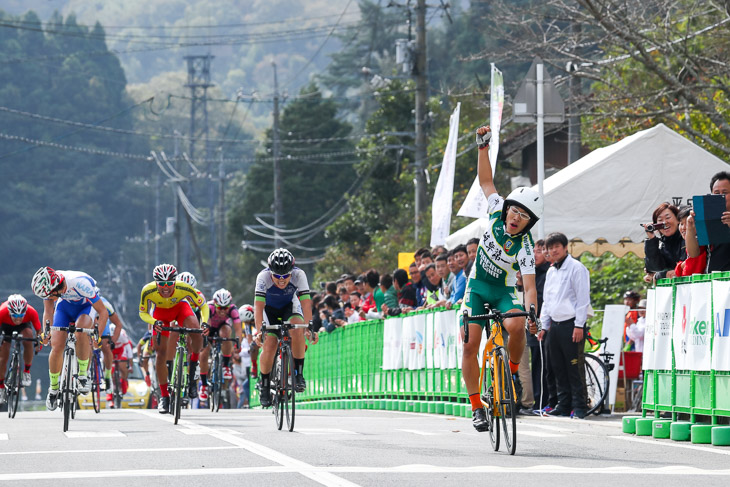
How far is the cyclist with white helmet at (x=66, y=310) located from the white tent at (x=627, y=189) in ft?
20.1

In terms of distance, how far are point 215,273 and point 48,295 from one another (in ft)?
213

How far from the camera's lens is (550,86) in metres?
19.8

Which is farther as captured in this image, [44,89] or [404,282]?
[44,89]

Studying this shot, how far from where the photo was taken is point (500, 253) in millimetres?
11453

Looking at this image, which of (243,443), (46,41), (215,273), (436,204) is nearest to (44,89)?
(46,41)

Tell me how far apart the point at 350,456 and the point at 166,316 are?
8.04 meters

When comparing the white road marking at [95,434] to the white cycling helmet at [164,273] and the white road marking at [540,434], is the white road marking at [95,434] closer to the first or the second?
the white cycling helmet at [164,273]

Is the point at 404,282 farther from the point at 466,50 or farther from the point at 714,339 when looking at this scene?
the point at 466,50

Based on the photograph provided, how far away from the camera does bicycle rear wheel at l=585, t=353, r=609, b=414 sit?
17453 millimetres

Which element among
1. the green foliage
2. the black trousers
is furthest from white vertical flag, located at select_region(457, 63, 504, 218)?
the green foliage

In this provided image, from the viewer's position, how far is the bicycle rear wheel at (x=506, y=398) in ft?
35.7

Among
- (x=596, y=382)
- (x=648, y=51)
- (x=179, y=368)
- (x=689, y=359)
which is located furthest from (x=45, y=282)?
(x=648, y=51)

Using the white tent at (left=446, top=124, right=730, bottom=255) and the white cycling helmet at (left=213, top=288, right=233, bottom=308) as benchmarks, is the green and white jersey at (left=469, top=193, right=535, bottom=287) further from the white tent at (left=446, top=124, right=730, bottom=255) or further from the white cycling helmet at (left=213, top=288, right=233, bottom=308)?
the white cycling helmet at (left=213, top=288, right=233, bottom=308)

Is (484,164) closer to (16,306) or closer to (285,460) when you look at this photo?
(285,460)
